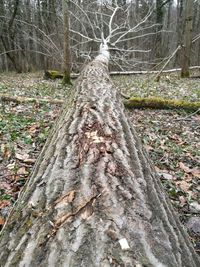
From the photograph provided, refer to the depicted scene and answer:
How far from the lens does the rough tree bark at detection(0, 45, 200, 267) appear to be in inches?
46.5

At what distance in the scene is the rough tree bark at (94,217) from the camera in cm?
118

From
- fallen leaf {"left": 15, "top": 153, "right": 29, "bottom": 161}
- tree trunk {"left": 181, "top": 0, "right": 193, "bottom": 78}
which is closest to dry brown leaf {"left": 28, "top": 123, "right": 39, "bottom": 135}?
fallen leaf {"left": 15, "top": 153, "right": 29, "bottom": 161}

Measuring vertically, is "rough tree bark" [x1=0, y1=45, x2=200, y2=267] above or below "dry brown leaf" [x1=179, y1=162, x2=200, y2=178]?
above

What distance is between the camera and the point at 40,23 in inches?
746

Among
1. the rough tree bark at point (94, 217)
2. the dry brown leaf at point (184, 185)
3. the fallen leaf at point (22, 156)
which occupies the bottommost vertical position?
the dry brown leaf at point (184, 185)

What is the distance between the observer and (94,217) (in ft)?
4.47

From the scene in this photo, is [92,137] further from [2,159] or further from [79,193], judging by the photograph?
[2,159]

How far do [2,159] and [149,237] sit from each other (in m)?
2.55

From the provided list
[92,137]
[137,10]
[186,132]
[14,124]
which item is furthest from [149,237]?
[137,10]

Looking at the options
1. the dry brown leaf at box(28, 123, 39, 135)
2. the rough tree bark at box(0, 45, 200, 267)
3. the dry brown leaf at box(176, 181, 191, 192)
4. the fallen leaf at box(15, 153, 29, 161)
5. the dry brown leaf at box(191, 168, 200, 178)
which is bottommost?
the dry brown leaf at box(191, 168, 200, 178)

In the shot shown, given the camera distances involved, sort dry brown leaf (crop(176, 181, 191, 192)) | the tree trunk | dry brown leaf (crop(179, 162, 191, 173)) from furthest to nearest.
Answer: the tree trunk, dry brown leaf (crop(179, 162, 191, 173)), dry brown leaf (crop(176, 181, 191, 192))

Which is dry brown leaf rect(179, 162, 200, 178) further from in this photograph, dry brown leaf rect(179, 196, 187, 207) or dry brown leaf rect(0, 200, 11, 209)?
dry brown leaf rect(0, 200, 11, 209)

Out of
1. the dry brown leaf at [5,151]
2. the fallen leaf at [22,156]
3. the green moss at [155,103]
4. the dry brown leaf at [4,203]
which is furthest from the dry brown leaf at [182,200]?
the green moss at [155,103]

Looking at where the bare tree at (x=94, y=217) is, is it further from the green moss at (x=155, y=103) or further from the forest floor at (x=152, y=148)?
the green moss at (x=155, y=103)
